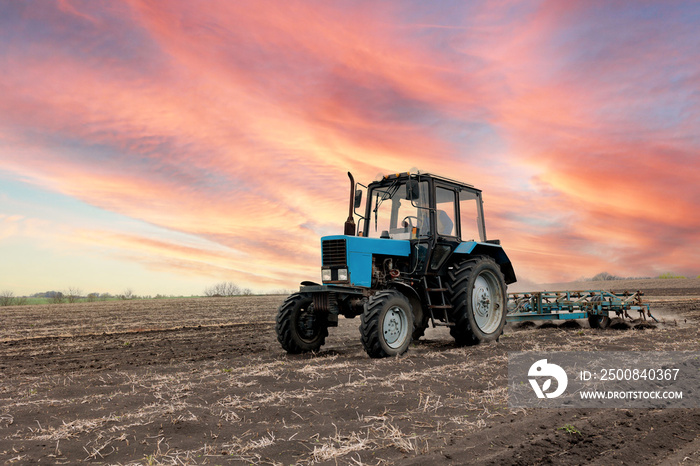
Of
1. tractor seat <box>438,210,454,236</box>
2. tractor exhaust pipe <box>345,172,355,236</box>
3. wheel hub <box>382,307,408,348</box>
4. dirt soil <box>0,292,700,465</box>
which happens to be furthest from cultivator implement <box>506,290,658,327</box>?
tractor exhaust pipe <box>345,172,355,236</box>

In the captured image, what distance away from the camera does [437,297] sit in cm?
1016

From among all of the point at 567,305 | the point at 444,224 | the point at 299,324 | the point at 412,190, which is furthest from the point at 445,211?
the point at 567,305

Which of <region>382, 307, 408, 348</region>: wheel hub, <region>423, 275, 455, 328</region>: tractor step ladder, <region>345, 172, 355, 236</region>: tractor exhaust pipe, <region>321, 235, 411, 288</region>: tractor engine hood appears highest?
<region>345, 172, 355, 236</region>: tractor exhaust pipe

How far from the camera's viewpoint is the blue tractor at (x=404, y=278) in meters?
8.77

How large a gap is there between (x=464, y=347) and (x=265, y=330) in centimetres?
679

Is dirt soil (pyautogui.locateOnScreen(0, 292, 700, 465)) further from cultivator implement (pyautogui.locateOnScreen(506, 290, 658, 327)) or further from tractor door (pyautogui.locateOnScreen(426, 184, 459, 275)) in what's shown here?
cultivator implement (pyautogui.locateOnScreen(506, 290, 658, 327))

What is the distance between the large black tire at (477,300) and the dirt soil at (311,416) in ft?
1.83

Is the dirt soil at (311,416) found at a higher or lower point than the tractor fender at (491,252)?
lower

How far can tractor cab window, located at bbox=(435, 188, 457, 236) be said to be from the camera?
1034 centimetres

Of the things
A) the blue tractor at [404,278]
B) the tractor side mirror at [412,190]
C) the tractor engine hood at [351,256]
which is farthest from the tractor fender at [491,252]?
the tractor engine hood at [351,256]

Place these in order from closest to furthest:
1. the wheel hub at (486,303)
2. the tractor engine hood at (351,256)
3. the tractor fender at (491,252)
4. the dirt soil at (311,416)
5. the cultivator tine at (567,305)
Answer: the dirt soil at (311,416)
the tractor engine hood at (351,256)
the tractor fender at (491,252)
the wheel hub at (486,303)
the cultivator tine at (567,305)

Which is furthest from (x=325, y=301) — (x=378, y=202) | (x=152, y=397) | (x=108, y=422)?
(x=108, y=422)

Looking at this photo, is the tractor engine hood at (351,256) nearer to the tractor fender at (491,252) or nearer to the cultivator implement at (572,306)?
the tractor fender at (491,252)

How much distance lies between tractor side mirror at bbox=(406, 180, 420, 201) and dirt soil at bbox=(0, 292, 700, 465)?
2910 mm
